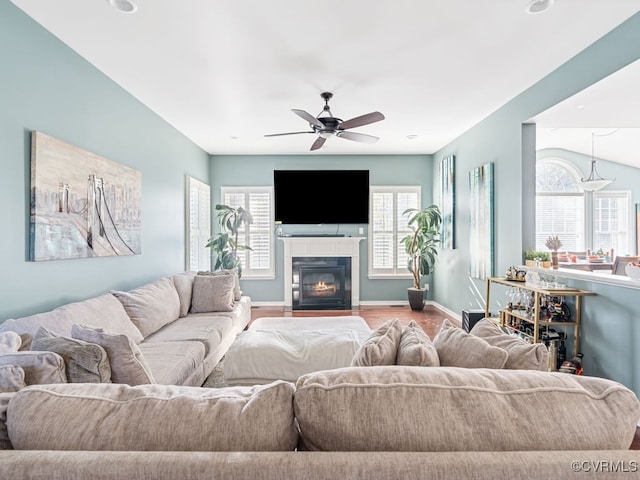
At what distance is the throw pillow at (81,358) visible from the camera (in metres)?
1.38

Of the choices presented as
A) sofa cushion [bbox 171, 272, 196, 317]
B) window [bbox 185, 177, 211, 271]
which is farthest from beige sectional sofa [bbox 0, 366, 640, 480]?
window [bbox 185, 177, 211, 271]

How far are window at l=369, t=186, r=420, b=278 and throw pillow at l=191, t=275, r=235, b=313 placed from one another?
3.22m

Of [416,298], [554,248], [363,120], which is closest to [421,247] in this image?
[416,298]

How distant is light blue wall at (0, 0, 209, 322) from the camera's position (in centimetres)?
224

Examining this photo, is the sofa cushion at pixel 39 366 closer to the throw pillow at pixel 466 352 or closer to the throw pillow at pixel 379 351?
the throw pillow at pixel 379 351

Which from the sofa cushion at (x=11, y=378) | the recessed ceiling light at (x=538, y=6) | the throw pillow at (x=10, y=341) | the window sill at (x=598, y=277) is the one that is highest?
the recessed ceiling light at (x=538, y=6)

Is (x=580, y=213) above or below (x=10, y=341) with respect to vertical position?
above

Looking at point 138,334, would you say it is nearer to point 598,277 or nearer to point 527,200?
point 598,277

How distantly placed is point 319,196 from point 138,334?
4.22 meters

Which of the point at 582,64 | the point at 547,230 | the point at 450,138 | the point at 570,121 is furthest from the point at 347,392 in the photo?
the point at 547,230

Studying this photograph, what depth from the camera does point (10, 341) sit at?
5.73ft

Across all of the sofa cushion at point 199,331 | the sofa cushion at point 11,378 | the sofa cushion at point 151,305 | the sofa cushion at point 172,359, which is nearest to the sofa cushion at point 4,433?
the sofa cushion at point 11,378

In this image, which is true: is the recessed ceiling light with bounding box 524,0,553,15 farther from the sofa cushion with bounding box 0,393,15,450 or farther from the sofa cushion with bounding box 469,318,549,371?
the sofa cushion with bounding box 0,393,15,450

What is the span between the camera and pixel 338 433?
0.85 m
